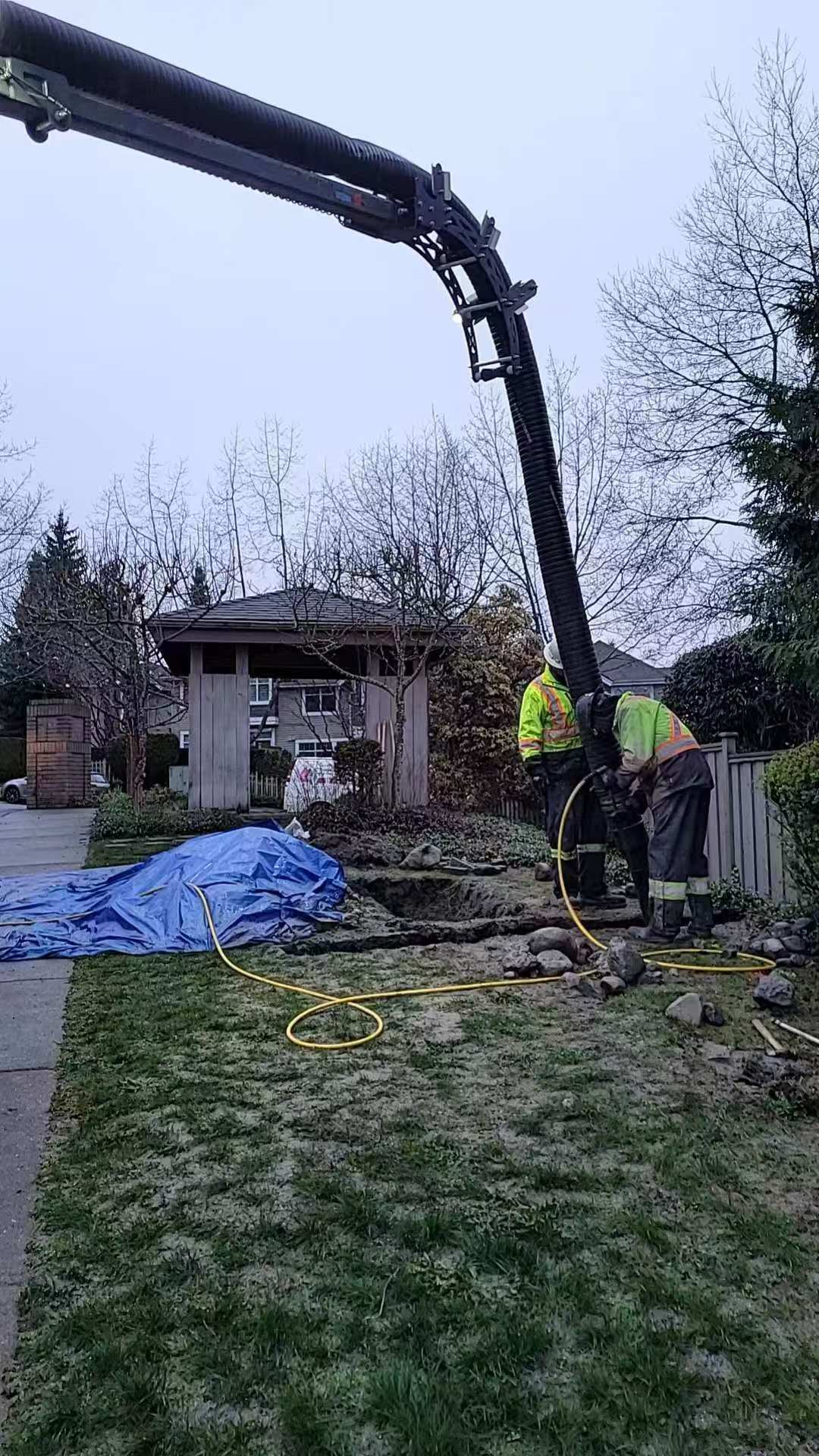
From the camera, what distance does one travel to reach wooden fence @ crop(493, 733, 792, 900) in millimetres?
7273

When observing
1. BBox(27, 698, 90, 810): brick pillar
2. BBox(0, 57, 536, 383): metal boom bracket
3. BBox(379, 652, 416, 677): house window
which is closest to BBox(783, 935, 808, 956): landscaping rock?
BBox(0, 57, 536, 383): metal boom bracket

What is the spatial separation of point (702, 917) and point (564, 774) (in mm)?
1970

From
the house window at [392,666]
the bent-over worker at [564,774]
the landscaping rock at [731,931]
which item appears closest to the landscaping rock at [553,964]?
the landscaping rock at [731,931]

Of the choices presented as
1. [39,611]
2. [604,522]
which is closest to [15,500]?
[39,611]

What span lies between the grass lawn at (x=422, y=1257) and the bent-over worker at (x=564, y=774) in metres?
3.30

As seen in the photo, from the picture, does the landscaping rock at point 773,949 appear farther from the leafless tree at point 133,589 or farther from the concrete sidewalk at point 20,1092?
the leafless tree at point 133,589

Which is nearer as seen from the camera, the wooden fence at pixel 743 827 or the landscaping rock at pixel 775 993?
the landscaping rock at pixel 775 993

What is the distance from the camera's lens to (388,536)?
15.3 meters

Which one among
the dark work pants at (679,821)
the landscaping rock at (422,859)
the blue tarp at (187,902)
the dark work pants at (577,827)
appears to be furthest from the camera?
the landscaping rock at (422,859)

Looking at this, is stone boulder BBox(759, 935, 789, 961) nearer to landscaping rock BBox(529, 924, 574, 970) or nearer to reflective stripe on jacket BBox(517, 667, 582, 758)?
landscaping rock BBox(529, 924, 574, 970)

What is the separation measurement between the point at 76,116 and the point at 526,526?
13.0 m

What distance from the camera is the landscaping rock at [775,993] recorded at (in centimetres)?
450

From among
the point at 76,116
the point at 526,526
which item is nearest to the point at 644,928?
the point at 76,116

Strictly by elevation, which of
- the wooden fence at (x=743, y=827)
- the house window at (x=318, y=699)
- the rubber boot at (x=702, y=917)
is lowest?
the rubber boot at (x=702, y=917)
